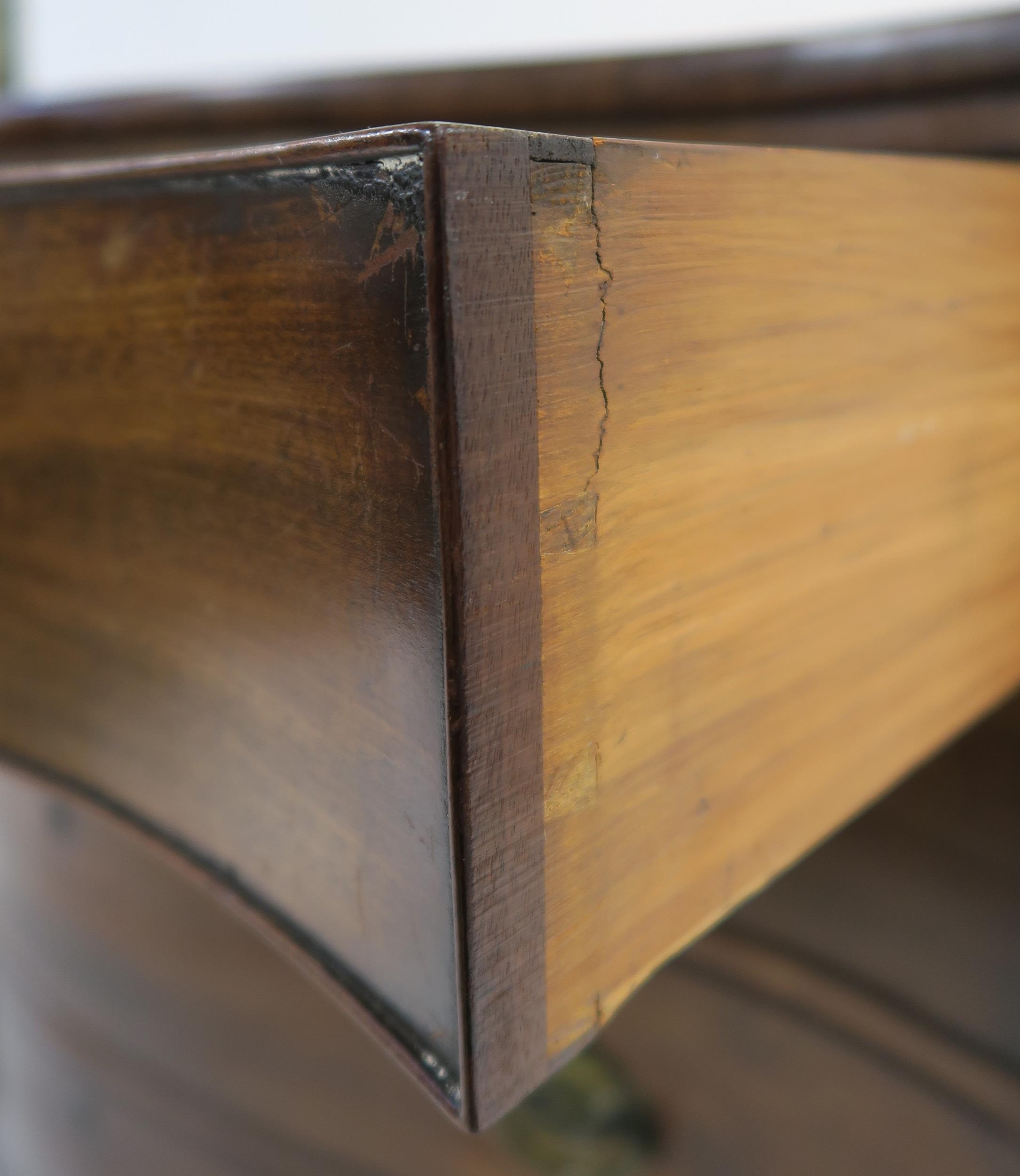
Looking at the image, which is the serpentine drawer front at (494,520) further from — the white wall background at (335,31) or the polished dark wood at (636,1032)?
the white wall background at (335,31)

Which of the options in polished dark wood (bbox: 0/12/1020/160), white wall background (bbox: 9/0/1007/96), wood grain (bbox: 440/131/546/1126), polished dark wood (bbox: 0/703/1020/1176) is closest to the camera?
wood grain (bbox: 440/131/546/1126)

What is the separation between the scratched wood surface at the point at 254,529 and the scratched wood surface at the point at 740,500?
3 cm

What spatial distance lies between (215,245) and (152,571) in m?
0.11

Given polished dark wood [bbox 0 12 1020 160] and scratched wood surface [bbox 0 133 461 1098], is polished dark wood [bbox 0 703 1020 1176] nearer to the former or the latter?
scratched wood surface [bbox 0 133 461 1098]

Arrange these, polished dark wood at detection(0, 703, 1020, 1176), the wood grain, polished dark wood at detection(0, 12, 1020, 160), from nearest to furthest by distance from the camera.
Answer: the wood grain < polished dark wood at detection(0, 12, 1020, 160) < polished dark wood at detection(0, 703, 1020, 1176)

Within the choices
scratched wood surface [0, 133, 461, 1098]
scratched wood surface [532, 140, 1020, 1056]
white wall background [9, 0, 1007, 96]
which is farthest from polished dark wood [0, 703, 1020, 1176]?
white wall background [9, 0, 1007, 96]

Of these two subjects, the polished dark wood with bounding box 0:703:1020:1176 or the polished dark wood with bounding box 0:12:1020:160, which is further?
the polished dark wood with bounding box 0:703:1020:1176

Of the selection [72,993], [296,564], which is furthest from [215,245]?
[72,993]

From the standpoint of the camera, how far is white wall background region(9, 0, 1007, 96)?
0.74 m

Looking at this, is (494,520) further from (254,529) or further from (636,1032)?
(636,1032)

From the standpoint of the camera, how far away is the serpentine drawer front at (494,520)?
0.69 feet

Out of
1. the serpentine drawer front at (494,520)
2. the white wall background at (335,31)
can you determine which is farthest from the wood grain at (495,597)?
the white wall background at (335,31)

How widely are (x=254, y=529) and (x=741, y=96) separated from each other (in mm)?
305

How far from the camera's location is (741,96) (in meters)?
0.43
